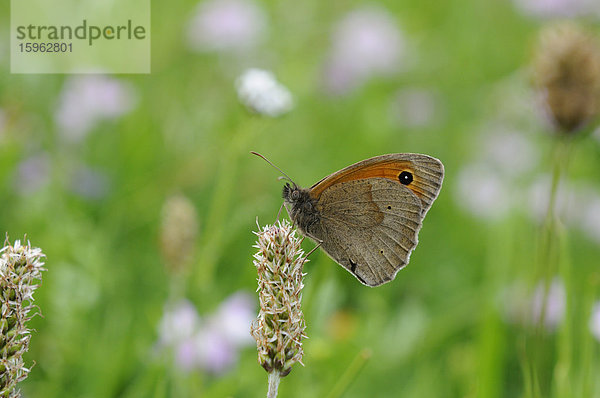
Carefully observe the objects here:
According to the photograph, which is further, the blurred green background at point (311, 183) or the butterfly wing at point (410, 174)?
the blurred green background at point (311, 183)

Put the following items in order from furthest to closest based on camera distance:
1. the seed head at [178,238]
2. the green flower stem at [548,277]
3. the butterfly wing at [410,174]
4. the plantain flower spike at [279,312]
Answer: the butterfly wing at [410,174] → the seed head at [178,238] → the green flower stem at [548,277] → the plantain flower spike at [279,312]

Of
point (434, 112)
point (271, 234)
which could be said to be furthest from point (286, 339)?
point (434, 112)

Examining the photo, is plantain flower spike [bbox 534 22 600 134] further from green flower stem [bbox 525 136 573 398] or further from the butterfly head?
the butterfly head

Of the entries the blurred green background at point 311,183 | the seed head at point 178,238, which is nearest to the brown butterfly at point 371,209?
the blurred green background at point 311,183

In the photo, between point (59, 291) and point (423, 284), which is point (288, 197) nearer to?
point (59, 291)

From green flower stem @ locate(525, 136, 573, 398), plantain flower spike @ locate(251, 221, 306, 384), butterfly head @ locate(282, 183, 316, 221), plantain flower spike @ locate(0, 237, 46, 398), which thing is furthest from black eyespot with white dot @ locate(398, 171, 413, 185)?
plantain flower spike @ locate(0, 237, 46, 398)

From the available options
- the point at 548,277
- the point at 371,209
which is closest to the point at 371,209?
the point at 371,209

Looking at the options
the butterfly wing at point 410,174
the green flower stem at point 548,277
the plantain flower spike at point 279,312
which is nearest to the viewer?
the plantain flower spike at point 279,312

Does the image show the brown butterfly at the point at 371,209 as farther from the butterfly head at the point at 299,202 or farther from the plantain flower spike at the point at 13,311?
the plantain flower spike at the point at 13,311

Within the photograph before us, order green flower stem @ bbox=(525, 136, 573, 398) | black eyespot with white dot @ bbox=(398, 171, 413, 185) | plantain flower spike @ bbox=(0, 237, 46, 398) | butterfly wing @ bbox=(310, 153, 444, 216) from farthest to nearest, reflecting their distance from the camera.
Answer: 1. black eyespot with white dot @ bbox=(398, 171, 413, 185)
2. butterfly wing @ bbox=(310, 153, 444, 216)
3. green flower stem @ bbox=(525, 136, 573, 398)
4. plantain flower spike @ bbox=(0, 237, 46, 398)

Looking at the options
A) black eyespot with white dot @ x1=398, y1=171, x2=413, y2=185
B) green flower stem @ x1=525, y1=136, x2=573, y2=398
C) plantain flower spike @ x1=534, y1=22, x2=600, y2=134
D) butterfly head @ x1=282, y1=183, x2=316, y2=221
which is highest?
plantain flower spike @ x1=534, y1=22, x2=600, y2=134
